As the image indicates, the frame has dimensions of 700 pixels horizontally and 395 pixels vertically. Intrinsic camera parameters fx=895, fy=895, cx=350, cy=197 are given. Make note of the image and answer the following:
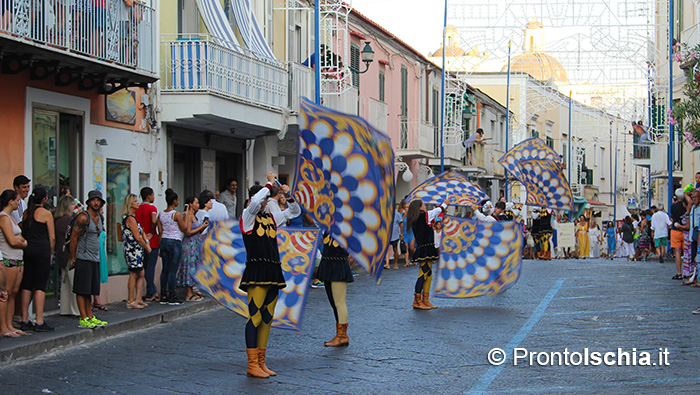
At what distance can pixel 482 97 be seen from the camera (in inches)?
1832

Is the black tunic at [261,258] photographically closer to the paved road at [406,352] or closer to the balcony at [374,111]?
the paved road at [406,352]

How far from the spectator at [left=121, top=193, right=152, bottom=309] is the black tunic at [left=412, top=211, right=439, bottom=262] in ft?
13.5

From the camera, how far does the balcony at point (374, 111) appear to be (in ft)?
92.0

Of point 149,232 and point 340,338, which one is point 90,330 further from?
point 149,232

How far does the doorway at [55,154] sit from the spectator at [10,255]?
2.32 m

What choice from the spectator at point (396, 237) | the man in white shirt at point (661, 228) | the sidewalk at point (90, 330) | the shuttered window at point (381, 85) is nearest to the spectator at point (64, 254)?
the sidewalk at point (90, 330)

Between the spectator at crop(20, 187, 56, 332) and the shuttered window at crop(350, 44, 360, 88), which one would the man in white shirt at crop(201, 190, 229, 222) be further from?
the shuttered window at crop(350, 44, 360, 88)

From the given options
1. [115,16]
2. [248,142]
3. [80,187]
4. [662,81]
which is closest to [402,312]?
[80,187]

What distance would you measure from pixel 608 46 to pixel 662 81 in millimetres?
4958

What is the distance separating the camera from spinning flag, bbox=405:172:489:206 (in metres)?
14.8

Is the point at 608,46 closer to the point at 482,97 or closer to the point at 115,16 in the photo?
the point at 482,97

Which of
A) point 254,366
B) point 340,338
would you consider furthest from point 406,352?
point 254,366

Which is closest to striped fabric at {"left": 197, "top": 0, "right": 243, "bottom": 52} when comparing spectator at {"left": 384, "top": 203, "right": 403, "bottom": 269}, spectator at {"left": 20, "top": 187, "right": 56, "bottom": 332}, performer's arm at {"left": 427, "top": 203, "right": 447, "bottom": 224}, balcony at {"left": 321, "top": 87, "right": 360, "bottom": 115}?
balcony at {"left": 321, "top": 87, "right": 360, "bottom": 115}

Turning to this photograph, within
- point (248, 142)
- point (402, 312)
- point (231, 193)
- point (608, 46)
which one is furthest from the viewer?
point (608, 46)
